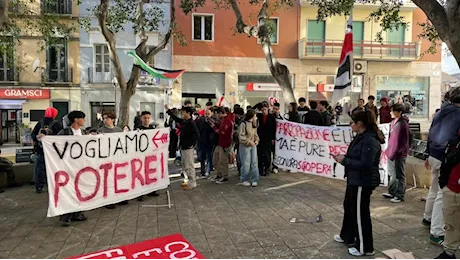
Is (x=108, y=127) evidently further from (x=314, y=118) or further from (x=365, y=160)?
(x=314, y=118)

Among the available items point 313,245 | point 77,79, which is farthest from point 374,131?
point 77,79

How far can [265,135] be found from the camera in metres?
9.69

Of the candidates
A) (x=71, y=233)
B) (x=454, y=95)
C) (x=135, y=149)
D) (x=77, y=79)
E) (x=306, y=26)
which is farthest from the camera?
(x=306, y=26)

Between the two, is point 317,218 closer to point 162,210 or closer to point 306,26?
point 162,210

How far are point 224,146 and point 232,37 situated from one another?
16988mm

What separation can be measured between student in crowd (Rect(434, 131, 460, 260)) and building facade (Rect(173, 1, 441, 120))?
21.0 m

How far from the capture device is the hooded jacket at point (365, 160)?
4500 mm

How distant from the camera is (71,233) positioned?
5.74 m

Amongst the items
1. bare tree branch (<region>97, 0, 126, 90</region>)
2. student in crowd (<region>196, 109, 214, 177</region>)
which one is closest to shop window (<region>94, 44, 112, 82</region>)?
bare tree branch (<region>97, 0, 126, 90</region>)

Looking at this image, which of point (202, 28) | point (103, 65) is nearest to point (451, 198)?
point (202, 28)

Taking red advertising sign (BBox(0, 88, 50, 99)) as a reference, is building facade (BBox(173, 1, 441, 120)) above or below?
above

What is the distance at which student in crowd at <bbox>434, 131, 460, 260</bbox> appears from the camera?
162 inches

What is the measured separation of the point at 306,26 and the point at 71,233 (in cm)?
2262

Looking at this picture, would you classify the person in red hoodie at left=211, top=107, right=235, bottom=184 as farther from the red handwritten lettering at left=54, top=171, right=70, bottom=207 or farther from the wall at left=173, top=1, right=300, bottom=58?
the wall at left=173, top=1, right=300, bottom=58
